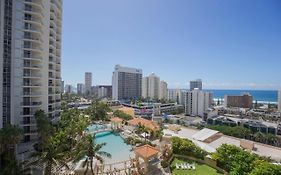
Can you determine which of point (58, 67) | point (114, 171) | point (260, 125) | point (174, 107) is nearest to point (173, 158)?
point (114, 171)

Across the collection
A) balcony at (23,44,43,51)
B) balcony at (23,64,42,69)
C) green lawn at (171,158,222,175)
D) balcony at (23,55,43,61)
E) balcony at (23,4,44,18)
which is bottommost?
green lawn at (171,158,222,175)

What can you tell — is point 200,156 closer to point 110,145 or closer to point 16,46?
point 110,145

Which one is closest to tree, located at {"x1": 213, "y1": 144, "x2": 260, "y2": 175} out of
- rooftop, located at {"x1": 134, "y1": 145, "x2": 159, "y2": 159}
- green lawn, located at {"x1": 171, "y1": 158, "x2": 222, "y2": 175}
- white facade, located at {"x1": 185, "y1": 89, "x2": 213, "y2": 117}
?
green lawn, located at {"x1": 171, "y1": 158, "x2": 222, "y2": 175}

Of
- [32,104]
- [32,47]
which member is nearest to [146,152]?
[32,104]

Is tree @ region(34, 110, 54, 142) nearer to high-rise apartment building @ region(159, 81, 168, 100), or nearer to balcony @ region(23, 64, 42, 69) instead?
balcony @ region(23, 64, 42, 69)

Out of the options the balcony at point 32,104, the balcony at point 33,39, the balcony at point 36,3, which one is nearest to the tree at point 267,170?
the balcony at point 32,104

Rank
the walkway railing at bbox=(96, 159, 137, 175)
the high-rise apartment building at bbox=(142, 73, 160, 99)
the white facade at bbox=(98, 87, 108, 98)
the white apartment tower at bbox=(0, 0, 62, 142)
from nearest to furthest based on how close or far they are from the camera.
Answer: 1. the walkway railing at bbox=(96, 159, 137, 175)
2. the white apartment tower at bbox=(0, 0, 62, 142)
3. the high-rise apartment building at bbox=(142, 73, 160, 99)
4. the white facade at bbox=(98, 87, 108, 98)
